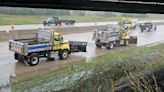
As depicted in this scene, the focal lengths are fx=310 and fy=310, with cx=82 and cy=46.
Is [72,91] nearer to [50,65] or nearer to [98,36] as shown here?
[50,65]

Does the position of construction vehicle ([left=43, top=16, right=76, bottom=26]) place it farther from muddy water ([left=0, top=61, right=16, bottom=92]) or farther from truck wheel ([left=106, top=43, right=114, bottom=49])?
muddy water ([left=0, top=61, right=16, bottom=92])

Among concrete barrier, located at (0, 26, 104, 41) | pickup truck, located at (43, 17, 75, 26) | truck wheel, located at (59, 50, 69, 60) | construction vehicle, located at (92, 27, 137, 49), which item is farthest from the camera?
pickup truck, located at (43, 17, 75, 26)

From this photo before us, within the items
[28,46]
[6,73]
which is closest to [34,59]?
[28,46]

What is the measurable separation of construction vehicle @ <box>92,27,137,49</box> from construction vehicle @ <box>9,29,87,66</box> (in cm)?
500

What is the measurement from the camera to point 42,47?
19250mm

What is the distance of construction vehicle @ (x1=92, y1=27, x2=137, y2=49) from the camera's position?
87.7ft

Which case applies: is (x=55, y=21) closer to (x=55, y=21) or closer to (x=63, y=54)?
(x=55, y=21)

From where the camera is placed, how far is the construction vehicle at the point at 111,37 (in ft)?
87.7

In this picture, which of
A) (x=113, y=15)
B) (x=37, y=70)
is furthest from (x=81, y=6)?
(x=113, y=15)

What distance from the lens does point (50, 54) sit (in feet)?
65.2

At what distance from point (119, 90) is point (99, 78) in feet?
6.44

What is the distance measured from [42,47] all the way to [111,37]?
9.45 m

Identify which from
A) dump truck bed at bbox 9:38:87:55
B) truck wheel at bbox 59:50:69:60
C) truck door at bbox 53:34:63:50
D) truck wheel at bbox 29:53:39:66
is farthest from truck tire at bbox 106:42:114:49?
truck wheel at bbox 29:53:39:66

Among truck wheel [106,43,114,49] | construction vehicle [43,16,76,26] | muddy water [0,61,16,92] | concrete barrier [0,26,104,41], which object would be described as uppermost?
construction vehicle [43,16,76,26]
